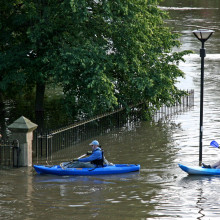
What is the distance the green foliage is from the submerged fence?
26.8 inches

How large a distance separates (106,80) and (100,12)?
357cm

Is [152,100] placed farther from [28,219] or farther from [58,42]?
[28,219]

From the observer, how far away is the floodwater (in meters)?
15.1

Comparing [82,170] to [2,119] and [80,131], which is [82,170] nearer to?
[80,131]

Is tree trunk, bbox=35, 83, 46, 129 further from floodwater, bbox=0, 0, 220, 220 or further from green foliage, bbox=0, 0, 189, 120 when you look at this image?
floodwater, bbox=0, 0, 220, 220

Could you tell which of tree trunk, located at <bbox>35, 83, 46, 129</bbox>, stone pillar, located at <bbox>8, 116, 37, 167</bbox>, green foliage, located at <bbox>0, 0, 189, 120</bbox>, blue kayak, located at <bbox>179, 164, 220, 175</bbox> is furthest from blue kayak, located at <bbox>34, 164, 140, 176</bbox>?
tree trunk, located at <bbox>35, 83, 46, 129</bbox>

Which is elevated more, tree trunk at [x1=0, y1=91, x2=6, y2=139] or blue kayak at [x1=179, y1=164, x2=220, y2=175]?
tree trunk at [x1=0, y1=91, x2=6, y2=139]

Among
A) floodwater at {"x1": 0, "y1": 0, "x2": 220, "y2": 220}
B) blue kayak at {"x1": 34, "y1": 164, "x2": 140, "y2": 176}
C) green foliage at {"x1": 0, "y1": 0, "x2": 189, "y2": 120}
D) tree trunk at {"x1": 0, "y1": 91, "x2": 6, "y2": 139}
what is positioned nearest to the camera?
floodwater at {"x1": 0, "y1": 0, "x2": 220, "y2": 220}

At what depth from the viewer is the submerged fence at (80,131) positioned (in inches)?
872

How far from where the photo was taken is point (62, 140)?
2452 centimetres

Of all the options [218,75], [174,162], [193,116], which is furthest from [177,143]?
[218,75]

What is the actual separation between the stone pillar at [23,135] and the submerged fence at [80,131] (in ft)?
1.26

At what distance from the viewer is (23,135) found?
2020 centimetres

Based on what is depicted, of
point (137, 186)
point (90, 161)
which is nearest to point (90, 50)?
point (90, 161)
